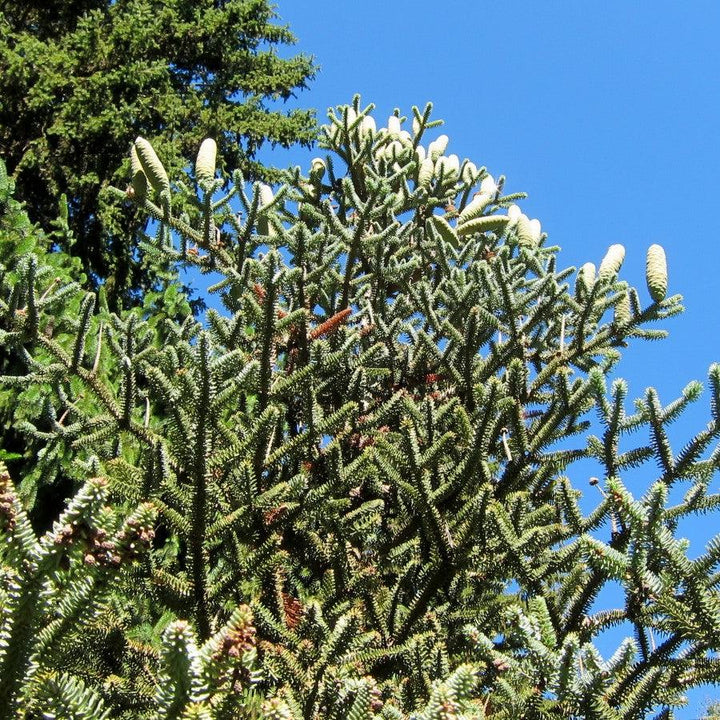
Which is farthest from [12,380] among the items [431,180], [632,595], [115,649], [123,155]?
[123,155]

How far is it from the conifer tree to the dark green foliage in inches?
250

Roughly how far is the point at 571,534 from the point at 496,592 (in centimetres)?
45

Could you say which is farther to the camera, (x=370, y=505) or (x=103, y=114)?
(x=103, y=114)

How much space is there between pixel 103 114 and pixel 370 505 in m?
9.14

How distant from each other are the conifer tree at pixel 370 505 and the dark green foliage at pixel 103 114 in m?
6.36

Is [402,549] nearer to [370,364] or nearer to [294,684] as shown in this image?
[294,684]

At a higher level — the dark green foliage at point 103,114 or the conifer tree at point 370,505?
the dark green foliage at point 103,114

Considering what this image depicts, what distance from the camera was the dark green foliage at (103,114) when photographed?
11.1m

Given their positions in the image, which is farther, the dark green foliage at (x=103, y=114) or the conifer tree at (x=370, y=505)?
the dark green foliage at (x=103, y=114)

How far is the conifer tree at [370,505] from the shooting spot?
2.17m

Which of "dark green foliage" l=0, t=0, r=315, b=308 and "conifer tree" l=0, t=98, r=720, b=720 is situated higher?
"dark green foliage" l=0, t=0, r=315, b=308

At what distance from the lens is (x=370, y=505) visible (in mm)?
3701

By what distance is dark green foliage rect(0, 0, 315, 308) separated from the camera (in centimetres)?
1115

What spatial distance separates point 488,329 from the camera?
463 cm
